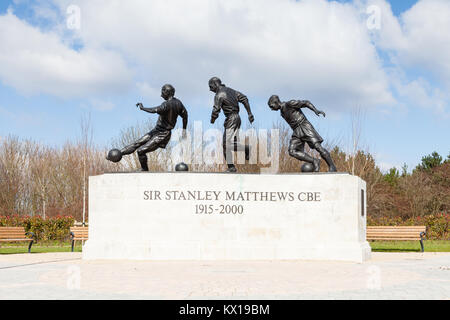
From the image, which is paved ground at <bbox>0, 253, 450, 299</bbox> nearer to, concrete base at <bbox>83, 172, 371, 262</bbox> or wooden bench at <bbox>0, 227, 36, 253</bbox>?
concrete base at <bbox>83, 172, 371, 262</bbox>

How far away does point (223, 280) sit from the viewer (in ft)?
30.3

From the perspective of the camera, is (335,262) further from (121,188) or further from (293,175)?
(121,188)

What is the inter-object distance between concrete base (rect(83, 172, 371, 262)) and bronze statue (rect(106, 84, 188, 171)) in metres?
0.87

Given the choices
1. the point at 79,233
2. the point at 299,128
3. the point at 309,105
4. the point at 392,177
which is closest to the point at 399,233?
the point at 299,128

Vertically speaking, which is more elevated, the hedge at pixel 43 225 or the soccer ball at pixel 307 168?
the soccer ball at pixel 307 168

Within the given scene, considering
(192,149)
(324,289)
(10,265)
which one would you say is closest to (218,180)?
(10,265)

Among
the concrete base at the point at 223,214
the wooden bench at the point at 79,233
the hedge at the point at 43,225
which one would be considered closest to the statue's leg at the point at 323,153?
the concrete base at the point at 223,214

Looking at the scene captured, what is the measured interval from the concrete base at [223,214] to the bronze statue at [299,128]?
872 millimetres

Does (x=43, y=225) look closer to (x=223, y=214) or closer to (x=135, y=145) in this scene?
(x=135, y=145)

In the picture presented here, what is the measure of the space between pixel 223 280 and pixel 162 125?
645 cm

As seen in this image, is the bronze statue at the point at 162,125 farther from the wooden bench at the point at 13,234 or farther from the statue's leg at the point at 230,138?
the wooden bench at the point at 13,234

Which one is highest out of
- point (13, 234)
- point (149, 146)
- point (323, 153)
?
point (149, 146)

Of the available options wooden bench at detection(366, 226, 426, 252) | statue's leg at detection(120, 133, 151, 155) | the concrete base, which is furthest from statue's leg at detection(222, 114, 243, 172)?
wooden bench at detection(366, 226, 426, 252)

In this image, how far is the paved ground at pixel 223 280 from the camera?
24.8 ft
